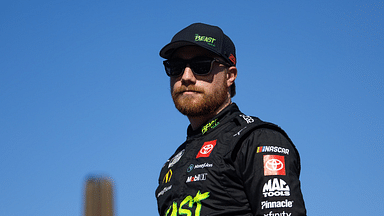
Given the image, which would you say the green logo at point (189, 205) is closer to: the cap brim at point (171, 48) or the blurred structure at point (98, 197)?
the cap brim at point (171, 48)

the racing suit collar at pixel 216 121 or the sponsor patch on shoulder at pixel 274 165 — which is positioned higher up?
the racing suit collar at pixel 216 121

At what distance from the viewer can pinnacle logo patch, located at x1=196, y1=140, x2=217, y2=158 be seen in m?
4.61

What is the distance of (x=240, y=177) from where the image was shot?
13.7 feet

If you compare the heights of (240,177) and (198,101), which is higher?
(198,101)

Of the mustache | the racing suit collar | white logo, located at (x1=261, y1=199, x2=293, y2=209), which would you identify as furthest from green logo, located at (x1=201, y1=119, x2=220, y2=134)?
white logo, located at (x1=261, y1=199, x2=293, y2=209)

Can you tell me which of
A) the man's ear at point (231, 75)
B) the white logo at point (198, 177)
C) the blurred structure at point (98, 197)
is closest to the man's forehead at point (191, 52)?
the man's ear at point (231, 75)

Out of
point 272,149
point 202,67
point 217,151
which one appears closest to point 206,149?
point 217,151

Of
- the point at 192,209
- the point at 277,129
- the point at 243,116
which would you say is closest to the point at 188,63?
the point at 243,116

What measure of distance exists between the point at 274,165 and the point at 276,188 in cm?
21

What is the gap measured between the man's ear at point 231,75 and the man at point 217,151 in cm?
1

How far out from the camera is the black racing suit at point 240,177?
3.93 metres

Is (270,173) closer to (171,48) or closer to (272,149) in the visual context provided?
(272,149)

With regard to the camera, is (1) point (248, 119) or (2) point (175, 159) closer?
(1) point (248, 119)

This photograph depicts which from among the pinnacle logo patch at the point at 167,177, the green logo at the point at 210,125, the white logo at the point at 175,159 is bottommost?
the pinnacle logo patch at the point at 167,177
